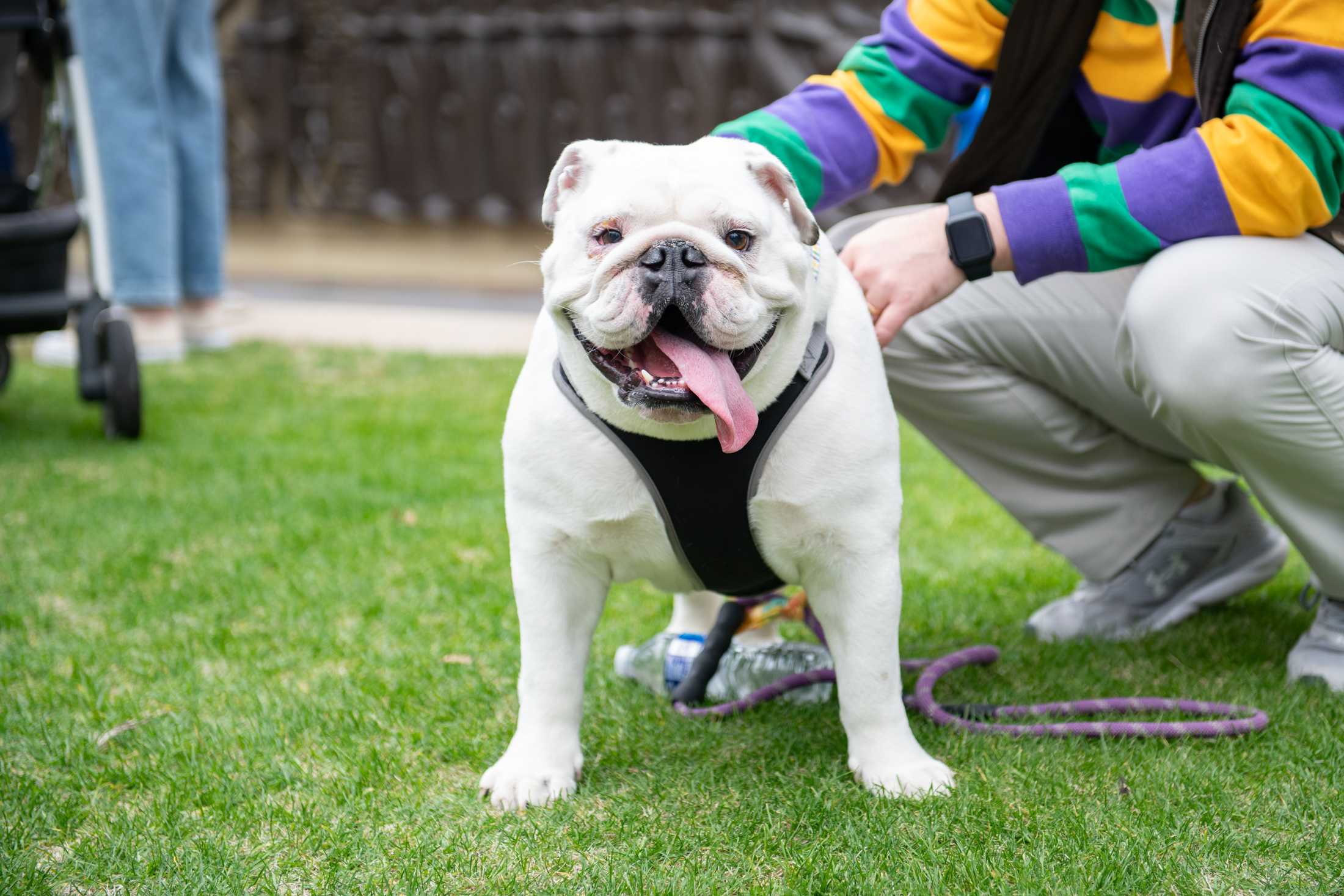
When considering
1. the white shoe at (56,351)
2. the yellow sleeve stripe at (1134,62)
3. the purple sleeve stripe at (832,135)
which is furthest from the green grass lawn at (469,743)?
the white shoe at (56,351)

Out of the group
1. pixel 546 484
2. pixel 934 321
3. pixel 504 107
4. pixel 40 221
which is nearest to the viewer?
pixel 546 484

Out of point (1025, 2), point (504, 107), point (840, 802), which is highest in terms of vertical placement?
point (1025, 2)

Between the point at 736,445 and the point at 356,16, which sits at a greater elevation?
the point at 736,445

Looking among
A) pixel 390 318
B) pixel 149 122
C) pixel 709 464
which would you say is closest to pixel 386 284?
pixel 390 318

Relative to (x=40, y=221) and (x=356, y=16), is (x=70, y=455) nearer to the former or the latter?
(x=40, y=221)

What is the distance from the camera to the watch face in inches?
74.3

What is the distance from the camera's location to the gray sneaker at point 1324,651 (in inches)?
81.7

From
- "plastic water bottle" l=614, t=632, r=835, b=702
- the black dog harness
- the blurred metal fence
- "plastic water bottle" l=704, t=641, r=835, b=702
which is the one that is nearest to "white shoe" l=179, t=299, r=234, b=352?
the blurred metal fence

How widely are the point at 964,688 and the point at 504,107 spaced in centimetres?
655

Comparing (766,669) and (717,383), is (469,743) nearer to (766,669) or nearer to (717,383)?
(766,669)

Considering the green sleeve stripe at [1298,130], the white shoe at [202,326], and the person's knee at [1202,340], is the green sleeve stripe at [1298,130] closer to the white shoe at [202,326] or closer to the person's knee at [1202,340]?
the person's knee at [1202,340]

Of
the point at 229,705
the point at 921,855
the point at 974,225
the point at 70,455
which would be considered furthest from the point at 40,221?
the point at 921,855

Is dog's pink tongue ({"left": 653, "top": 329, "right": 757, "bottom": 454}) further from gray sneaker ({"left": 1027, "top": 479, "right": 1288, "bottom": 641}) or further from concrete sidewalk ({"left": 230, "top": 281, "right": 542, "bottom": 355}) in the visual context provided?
concrete sidewalk ({"left": 230, "top": 281, "right": 542, "bottom": 355})

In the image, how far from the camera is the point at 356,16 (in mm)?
8367
